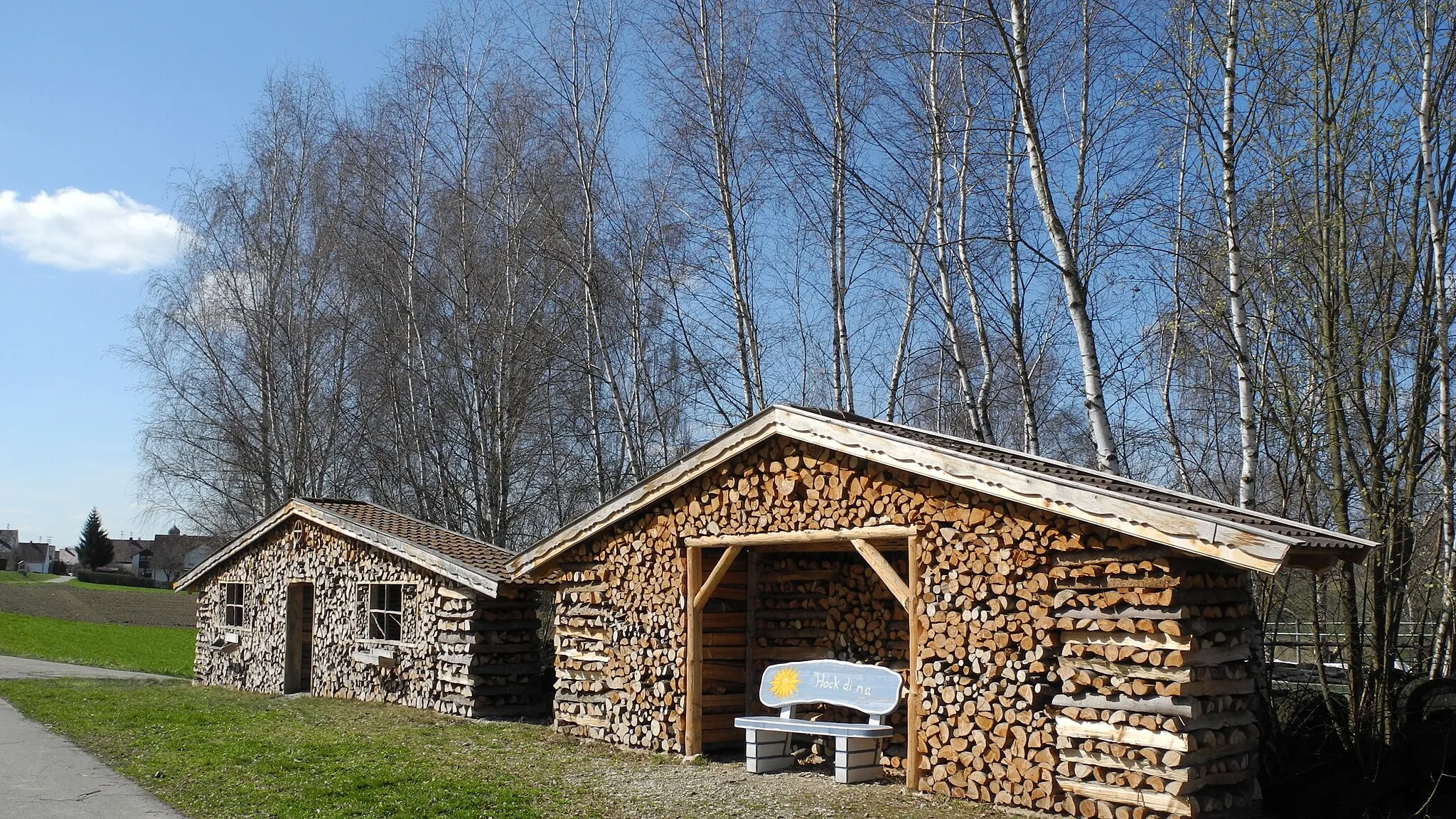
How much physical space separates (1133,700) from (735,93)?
10.3 meters

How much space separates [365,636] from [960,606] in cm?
1034

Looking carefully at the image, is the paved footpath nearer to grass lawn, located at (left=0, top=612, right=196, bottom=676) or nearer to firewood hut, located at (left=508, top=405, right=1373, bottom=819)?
firewood hut, located at (left=508, top=405, right=1373, bottom=819)

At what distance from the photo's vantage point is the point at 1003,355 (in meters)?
18.2

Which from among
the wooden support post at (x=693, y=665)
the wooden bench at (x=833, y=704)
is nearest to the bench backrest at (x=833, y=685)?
the wooden bench at (x=833, y=704)

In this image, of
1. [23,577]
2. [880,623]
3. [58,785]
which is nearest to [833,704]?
[880,623]

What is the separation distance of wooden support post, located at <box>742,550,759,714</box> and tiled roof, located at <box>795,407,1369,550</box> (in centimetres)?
232

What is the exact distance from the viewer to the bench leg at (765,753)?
9789mm

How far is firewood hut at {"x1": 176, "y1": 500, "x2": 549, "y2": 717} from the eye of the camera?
550 inches

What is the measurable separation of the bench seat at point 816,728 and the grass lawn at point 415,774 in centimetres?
41

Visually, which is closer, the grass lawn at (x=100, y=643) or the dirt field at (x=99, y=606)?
the grass lawn at (x=100, y=643)

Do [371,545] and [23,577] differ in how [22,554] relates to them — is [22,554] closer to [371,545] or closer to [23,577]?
[23,577]

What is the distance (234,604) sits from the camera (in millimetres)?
19703

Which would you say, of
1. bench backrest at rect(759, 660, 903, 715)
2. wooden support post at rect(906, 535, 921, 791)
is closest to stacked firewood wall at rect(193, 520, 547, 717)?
bench backrest at rect(759, 660, 903, 715)

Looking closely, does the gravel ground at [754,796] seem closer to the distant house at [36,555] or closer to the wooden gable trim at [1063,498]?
the wooden gable trim at [1063,498]
